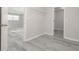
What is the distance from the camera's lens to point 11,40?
70.4 inches

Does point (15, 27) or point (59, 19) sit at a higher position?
point (59, 19)

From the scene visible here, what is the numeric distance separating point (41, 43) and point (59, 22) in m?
0.53

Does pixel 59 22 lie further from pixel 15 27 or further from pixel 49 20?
pixel 15 27

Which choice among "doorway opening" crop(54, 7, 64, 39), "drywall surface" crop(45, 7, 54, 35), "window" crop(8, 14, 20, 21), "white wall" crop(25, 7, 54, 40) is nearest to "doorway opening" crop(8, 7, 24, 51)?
"window" crop(8, 14, 20, 21)

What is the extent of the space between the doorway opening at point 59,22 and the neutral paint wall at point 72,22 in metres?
0.07

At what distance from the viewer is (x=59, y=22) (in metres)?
1.78

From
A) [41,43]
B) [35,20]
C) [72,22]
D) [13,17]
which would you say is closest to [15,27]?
[13,17]

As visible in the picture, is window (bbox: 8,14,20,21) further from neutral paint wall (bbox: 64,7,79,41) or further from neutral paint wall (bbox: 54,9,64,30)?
neutral paint wall (bbox: 64,7,79,41)

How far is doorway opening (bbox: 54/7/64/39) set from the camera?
5.79ft

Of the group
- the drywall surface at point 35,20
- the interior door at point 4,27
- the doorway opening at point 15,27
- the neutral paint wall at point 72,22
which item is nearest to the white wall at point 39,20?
the drywall surface at point 35,20

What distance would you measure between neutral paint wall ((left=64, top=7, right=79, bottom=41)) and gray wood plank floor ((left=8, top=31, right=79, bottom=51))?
0.14 m

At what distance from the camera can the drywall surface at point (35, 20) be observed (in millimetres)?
1791

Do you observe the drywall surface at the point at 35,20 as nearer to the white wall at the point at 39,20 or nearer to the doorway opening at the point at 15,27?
the white wall at the point at 39,20
